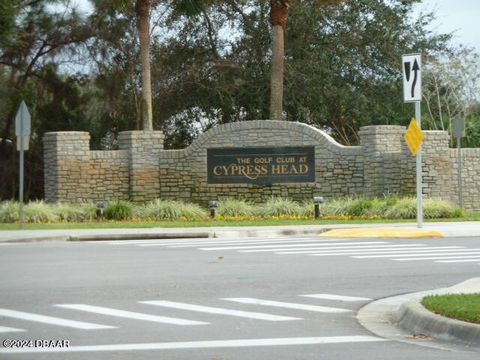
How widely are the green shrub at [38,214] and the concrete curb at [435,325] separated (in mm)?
20550

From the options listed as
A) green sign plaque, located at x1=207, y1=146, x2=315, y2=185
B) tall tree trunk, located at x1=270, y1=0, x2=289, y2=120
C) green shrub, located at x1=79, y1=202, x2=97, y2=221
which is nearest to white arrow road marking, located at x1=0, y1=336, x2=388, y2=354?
green shrub, located at x1=79, y1=202, x2=97, y2=221

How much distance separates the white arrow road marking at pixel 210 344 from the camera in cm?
916

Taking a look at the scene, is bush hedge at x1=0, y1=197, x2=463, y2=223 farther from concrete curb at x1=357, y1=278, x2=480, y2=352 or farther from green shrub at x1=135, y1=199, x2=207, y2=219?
concrete curb at x1=357, y1=278, x2=480, y2=352

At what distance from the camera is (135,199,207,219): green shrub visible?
3134 centimetres

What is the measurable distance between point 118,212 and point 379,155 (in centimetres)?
861

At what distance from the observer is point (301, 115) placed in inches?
1695

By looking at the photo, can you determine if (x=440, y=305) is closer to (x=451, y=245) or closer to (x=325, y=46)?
(x=451, y=245)

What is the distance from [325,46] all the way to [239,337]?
112ft

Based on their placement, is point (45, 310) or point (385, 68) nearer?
point (45, 310)

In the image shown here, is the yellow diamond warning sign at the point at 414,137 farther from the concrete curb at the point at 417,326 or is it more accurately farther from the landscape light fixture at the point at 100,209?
the concrete curb at the point at 417,326

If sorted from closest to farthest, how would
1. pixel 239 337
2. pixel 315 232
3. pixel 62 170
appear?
pixel 239 337 < pixel 315 232 < pixel 62 170

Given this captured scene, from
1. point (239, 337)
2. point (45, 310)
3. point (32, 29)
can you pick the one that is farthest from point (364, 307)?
point (32, 29)

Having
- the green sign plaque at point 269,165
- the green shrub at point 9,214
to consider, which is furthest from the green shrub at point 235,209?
the green shrub at point 9,214

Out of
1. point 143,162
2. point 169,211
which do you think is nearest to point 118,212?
point 169,211
